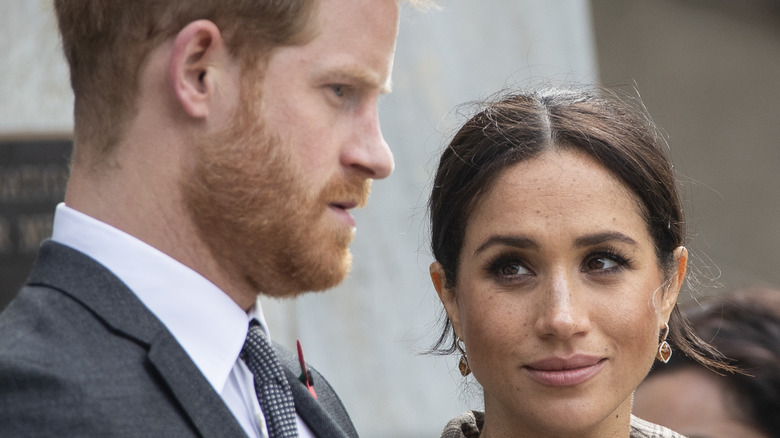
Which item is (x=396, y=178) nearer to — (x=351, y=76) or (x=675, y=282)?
(x=675, y=282)

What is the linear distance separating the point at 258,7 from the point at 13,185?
2313mm

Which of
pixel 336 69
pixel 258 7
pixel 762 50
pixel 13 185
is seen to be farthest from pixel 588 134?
pixel 762 50

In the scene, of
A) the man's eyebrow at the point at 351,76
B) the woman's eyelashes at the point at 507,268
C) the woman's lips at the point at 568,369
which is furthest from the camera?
the woman's eyelashes at the point at 507,268

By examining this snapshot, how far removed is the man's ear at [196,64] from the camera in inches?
85.9

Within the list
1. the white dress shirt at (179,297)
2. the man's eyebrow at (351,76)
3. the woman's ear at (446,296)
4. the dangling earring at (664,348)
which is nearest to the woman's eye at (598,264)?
the dangling earring at (664,348)

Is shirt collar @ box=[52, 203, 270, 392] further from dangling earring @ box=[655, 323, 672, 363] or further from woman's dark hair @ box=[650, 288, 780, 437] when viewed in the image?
woman's dark hair @ box=[650, 288, 780, 437]

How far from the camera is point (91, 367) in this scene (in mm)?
1930

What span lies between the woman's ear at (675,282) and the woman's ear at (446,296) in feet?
1.67

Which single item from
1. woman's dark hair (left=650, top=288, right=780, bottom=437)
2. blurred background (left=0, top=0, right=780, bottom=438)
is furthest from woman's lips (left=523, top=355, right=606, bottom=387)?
woman's dark hair (left=650, top=288, right=780, bottom=437)

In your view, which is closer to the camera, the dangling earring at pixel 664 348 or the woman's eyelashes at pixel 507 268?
the woman's eyelashes at pixel 507 268

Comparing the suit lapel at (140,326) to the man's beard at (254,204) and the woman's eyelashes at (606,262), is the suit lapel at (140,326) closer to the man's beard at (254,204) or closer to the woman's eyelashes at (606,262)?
the man's beard at (254,204)


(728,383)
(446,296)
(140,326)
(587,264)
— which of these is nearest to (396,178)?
(728,383)

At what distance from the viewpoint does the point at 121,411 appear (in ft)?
6.26

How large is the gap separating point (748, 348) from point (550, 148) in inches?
51.6
